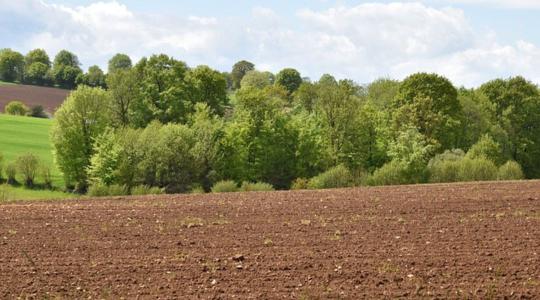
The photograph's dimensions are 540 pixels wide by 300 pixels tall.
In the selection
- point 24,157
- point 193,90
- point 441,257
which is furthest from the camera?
point 193,90

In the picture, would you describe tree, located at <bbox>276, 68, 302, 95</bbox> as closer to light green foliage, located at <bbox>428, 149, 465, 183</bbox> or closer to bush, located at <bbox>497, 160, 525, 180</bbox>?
light green foliage, located at <bbox>428, 149, 465, 183</bbox>

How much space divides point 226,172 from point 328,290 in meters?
39.4

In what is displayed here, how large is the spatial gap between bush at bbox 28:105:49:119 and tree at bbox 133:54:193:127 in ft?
153

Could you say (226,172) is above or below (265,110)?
below

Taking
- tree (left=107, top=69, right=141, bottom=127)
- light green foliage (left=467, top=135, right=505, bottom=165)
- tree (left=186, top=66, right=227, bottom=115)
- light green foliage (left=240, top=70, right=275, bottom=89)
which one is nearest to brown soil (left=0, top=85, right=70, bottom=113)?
light green foliage (left=240, top=70, right=275, bottom=89)

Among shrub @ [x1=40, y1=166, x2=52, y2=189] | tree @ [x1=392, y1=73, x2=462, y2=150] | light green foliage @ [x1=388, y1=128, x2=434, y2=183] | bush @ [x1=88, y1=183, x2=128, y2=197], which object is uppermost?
tree @ [x1=392, y1=73, x2=462, y2=150]

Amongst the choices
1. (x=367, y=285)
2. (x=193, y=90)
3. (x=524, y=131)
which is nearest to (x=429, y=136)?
(x=524, y=131)

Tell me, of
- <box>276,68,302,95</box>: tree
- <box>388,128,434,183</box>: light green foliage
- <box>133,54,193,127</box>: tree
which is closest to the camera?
<box>388,128,434,183</box>: light green foliage

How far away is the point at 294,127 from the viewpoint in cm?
5709

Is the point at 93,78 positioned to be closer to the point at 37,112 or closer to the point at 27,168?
the point at 37,112

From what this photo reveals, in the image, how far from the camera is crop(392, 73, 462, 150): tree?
190ft

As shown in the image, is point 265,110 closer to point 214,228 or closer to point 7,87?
point 214,228

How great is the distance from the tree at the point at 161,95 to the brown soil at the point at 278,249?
114 ft

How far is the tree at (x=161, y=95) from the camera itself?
207ft
